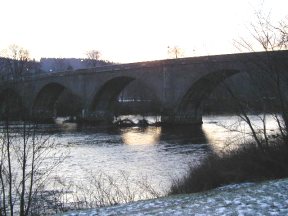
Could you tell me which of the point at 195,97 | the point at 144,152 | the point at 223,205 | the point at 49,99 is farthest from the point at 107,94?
the point at 223,205

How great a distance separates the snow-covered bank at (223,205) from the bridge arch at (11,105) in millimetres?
3698

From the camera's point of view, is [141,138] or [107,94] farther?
[107,94]

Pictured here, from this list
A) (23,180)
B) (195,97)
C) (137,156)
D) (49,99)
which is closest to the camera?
(23,180)

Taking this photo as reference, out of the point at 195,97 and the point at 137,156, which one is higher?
the point at 195,97

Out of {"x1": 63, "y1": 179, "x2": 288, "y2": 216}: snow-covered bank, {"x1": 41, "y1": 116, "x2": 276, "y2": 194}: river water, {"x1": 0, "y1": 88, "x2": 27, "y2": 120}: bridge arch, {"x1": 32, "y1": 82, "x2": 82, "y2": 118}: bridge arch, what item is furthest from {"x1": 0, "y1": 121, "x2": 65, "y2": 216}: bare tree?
{"x1": 32, "y1": 82, "x2": 82, "y2": 118}: bridge arch

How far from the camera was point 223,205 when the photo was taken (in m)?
8.09

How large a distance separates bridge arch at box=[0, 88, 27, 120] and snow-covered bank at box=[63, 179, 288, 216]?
370cm

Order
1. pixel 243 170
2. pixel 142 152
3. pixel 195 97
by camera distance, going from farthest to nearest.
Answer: pixel 195 97
pixel 142 152
pixel 243 170

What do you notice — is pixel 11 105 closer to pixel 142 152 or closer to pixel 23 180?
pixel 23 180

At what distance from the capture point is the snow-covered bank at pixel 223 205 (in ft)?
24.8

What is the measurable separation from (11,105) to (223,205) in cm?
660

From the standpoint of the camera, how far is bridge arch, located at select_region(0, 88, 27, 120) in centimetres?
1138

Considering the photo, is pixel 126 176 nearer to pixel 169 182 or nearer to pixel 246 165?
pixel 169 182

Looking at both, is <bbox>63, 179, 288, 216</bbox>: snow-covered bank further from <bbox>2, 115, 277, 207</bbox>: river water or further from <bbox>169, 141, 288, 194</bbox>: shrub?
<bbox>2, 115, 277, 207</bbox>: river water
